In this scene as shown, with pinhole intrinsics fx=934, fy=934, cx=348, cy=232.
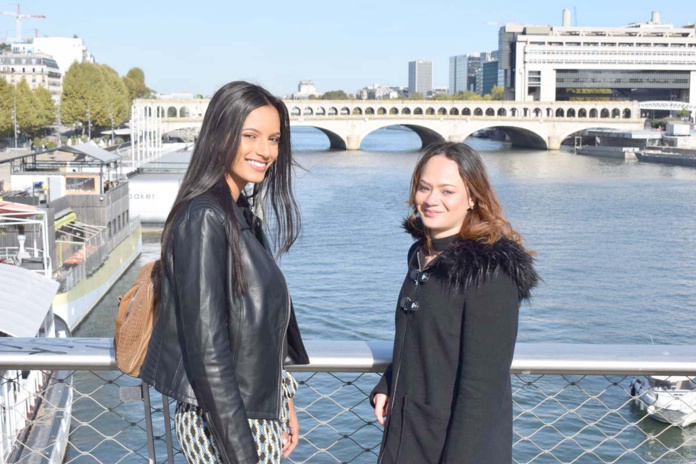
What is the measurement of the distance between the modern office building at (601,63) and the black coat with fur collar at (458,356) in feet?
214

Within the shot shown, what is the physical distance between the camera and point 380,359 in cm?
170

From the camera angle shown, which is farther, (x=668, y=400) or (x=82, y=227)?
(x=82, y=227)

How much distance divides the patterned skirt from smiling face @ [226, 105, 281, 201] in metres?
0.36

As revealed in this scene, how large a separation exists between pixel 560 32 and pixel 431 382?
69745 millimetres

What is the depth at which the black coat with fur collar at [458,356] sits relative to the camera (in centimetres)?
146

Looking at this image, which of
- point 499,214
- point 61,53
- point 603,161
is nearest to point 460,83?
point 61,53

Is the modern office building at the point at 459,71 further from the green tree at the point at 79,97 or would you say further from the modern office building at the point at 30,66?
the green tree at the point at 79,97

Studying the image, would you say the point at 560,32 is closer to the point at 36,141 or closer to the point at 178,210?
the point at 36,141

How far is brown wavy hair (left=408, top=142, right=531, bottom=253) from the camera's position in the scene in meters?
1.55

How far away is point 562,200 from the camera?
979 inches

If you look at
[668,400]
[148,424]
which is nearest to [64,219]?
[668,400]

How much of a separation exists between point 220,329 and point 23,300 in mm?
5755

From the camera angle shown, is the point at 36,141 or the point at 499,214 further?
the point at 36,141

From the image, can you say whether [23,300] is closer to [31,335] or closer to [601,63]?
[31,335]
